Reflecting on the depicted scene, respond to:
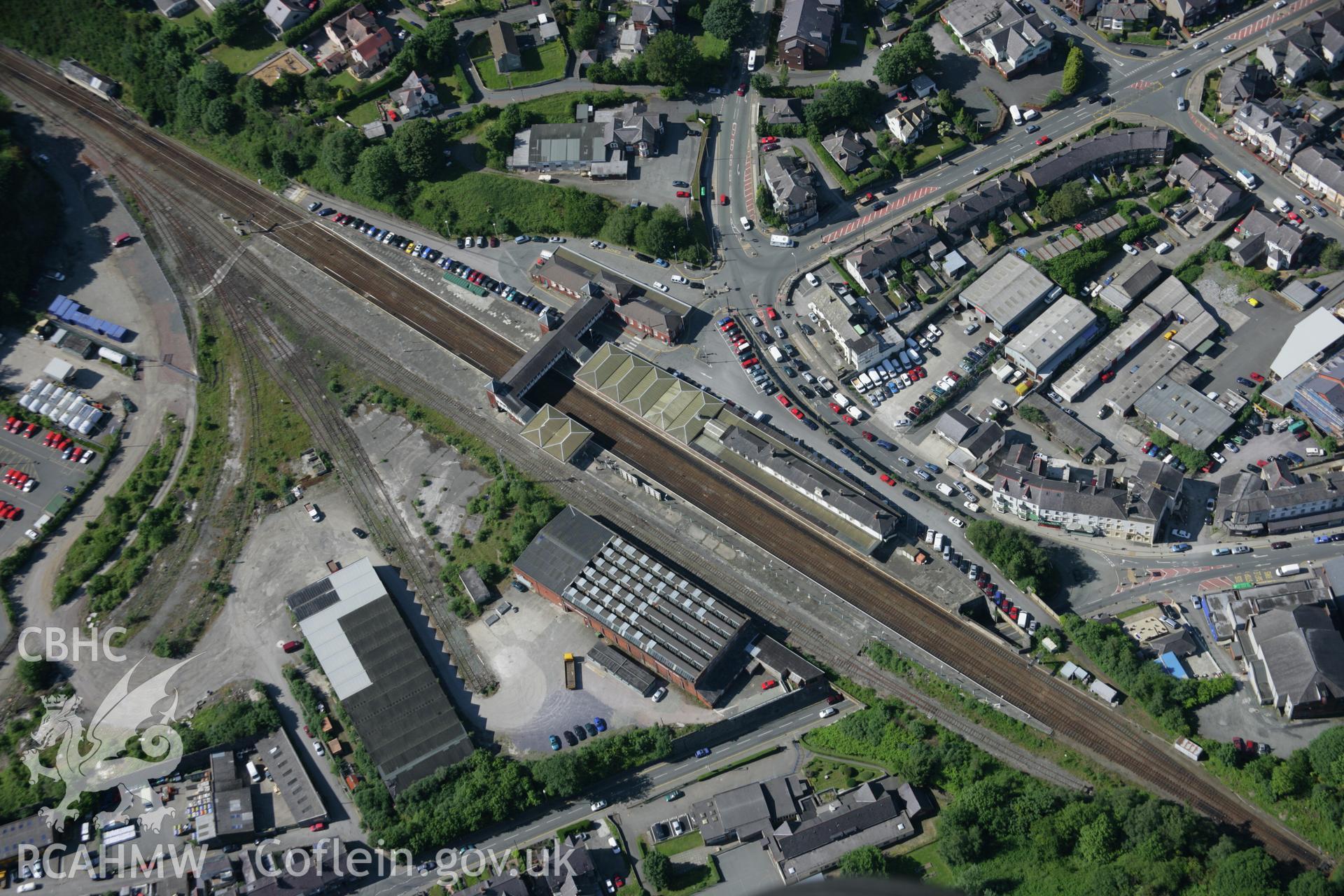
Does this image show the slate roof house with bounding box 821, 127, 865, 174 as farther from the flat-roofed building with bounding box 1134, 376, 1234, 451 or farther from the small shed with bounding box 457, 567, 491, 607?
the small shed with bounding box 457, 567, 491, 607

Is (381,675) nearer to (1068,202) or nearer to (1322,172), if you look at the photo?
(1068,202)

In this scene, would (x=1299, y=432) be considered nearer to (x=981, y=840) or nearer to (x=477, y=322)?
(x=981, y=840)

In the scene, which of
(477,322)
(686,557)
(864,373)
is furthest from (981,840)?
(477,322)

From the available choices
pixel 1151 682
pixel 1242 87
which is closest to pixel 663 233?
pixel 1151 682

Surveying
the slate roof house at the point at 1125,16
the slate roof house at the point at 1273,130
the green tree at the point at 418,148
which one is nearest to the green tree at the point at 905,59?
the slate roof house at the point at 1125,16

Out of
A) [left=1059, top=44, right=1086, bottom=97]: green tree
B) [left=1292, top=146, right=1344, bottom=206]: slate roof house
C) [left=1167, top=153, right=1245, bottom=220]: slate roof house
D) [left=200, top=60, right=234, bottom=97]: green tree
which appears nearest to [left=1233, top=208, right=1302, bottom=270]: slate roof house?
[left=1167, top=153, right=1245, bottom=220]: slate roof house
